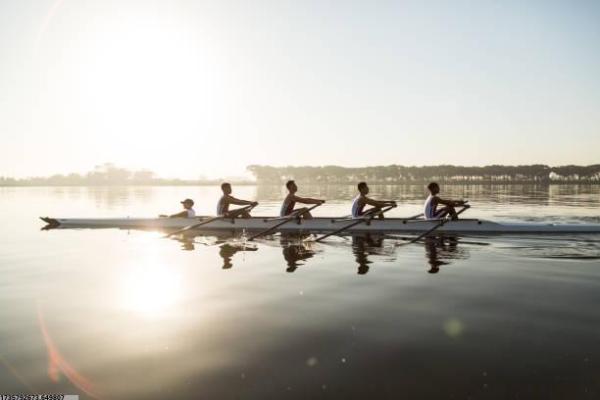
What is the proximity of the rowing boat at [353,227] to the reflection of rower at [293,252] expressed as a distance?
1396 mm

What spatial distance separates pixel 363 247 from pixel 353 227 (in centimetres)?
358

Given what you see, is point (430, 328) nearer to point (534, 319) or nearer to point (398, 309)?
point (398, 309)

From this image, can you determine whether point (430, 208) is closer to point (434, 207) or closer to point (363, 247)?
point (434, 207)

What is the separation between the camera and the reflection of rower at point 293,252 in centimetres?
1131

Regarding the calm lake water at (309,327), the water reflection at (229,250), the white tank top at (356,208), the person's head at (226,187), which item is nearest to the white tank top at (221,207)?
the person's head at (226,187)

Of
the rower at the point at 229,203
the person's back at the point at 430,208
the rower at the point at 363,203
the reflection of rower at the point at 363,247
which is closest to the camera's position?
the reflection of rower at the point at 363,247

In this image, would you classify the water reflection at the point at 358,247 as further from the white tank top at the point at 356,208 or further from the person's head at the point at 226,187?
the person's head at the point at 226,187

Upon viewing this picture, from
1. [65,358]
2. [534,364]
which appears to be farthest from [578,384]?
[65,358]

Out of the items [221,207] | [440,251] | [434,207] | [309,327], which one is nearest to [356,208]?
[434,207]

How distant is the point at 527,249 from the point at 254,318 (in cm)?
960

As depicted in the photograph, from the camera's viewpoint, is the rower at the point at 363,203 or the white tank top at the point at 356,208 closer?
the rower at the point at 363,203

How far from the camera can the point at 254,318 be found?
675 cm

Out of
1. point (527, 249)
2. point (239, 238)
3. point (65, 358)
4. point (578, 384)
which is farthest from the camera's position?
point (239, 238)

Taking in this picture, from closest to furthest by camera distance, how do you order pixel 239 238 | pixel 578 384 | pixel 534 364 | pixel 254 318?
pixel 578 384
pixel 534 364
pixel 254 318
pixel 239 238
